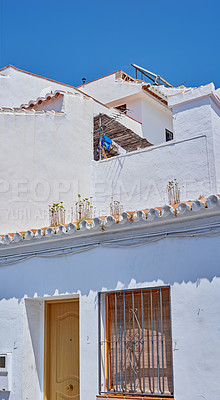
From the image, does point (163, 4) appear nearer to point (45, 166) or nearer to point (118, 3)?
point (118, 3)

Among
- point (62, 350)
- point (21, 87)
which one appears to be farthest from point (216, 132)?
point (21, 87)

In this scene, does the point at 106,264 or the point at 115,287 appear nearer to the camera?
the point at 115,287

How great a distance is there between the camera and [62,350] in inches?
341

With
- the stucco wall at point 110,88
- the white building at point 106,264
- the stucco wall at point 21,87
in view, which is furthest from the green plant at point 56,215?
the stucco wall at point 110,88

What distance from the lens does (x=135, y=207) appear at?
440 inches

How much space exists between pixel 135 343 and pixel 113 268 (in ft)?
4.01

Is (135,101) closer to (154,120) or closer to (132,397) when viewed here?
→ (154,120)

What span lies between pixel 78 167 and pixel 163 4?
14.1 feet

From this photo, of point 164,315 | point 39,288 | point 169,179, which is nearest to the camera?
point 164,315

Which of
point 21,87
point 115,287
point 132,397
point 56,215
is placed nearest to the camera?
point 132,397

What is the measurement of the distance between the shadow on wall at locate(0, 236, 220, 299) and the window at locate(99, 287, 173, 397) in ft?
0.94

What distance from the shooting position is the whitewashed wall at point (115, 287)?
21.7 ft

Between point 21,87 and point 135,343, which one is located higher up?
point 21,87

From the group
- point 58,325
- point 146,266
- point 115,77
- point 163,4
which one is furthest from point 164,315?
point 115,77
